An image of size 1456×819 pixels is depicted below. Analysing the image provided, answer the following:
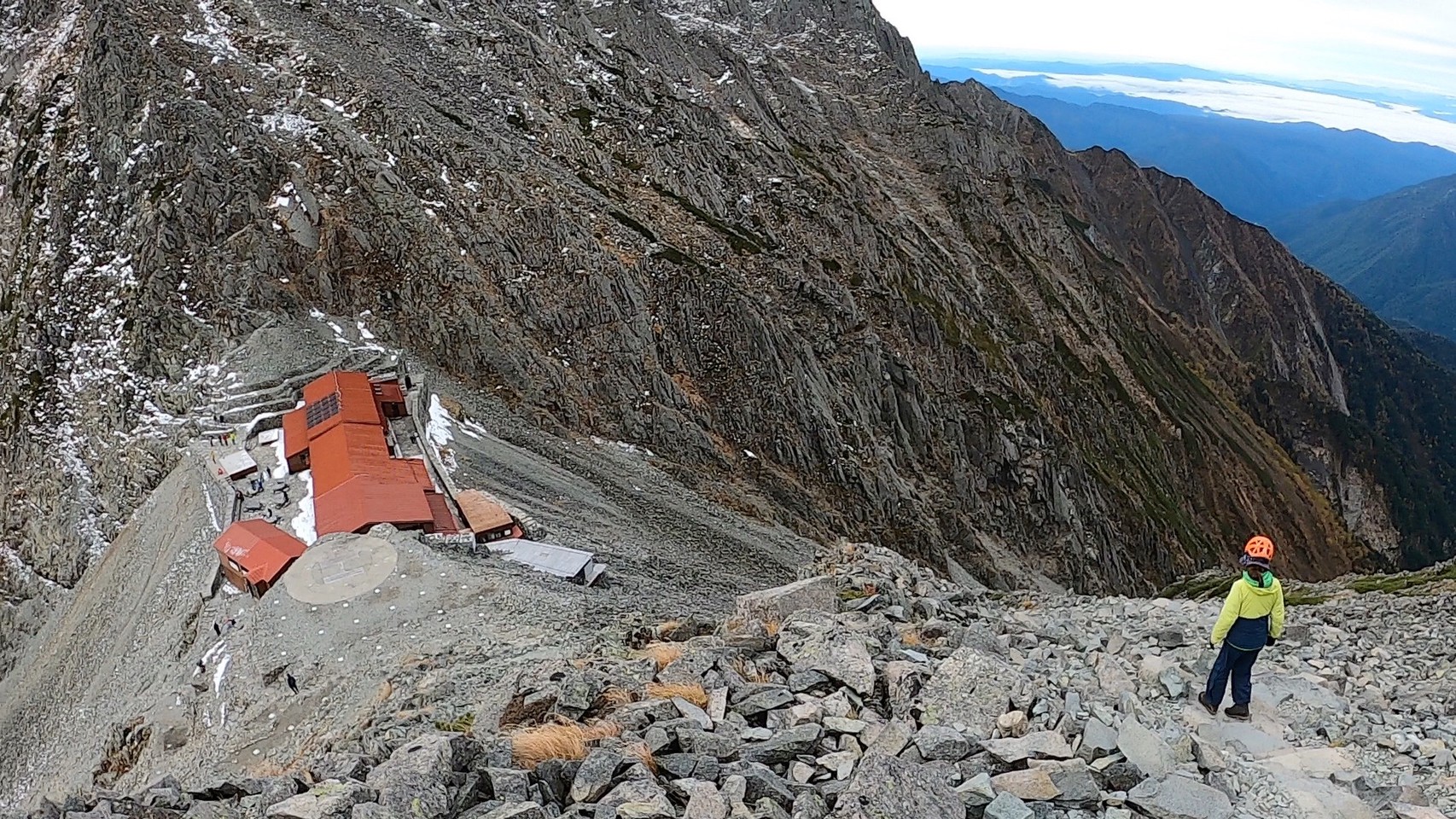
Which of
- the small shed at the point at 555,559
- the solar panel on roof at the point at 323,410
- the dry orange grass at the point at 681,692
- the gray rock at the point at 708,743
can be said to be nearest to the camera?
the gray rock at the point at 708,743

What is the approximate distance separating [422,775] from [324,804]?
1.15 meters

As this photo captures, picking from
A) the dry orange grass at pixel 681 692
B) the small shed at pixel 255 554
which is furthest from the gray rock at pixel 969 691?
the small shed at pixel 255 554

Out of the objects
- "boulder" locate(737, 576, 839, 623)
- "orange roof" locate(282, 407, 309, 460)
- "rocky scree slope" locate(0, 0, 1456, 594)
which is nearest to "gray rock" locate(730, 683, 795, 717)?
"boulder" locate(737, 576, 839, 623)

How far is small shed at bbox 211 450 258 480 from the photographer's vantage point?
39.2 metres

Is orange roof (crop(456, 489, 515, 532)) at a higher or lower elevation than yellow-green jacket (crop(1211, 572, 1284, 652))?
lower

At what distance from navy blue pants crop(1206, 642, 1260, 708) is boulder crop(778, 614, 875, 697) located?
18.0 ft

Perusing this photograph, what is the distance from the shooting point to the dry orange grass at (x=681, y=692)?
13.7m

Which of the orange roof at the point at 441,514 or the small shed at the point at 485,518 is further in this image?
the small shed at the point at 485,518

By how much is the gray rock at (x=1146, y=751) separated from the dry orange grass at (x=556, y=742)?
21.7 ft

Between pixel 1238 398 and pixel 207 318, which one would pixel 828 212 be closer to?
pixel 207 318

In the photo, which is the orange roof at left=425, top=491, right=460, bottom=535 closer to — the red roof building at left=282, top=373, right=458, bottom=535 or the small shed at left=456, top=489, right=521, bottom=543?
the red roof building at left=282, top=373, right=458, bottom=535

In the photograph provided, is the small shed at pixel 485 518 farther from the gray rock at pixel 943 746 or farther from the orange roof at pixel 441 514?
the gray rock at pixel 943 746

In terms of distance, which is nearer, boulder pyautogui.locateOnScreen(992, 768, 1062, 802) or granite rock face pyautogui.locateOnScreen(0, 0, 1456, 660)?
boulder pyautogui.locateOnScreen(992, 768, 1062, 802)

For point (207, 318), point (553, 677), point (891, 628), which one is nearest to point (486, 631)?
point (553, 677)
